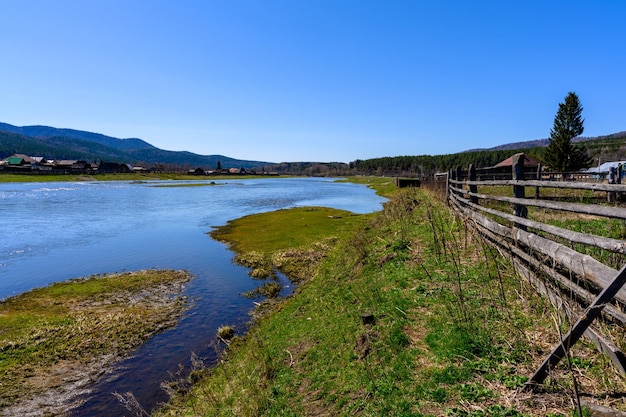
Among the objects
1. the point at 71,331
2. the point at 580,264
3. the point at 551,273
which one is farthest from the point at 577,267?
the point at 71,331

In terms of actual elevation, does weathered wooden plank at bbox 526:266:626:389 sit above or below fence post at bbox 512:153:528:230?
below

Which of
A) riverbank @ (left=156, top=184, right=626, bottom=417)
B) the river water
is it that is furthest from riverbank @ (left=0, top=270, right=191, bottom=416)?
riverbank @ (left=156, top=184, right=626, bottom=417)

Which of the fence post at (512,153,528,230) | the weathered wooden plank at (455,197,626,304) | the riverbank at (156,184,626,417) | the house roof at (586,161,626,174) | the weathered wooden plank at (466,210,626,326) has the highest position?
the house roof at (586,161,626,174)

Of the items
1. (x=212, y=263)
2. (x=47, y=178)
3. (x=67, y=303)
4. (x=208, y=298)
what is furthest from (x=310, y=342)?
(x=47, y=178)

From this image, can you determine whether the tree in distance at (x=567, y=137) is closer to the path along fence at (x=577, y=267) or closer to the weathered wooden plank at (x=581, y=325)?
the path along fence at (x=577, y=267)

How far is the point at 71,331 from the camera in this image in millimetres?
10297

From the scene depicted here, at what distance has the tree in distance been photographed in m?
57.3

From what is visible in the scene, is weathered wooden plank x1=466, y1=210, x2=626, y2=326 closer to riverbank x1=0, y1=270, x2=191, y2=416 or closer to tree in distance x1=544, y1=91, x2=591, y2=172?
riverbank x1=0, y1=270, x2=191, y2=416

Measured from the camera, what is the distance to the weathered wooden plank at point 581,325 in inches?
121

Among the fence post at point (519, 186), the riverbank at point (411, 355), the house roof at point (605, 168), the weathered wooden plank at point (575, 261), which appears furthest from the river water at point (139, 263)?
the house roof at point (605, 168)

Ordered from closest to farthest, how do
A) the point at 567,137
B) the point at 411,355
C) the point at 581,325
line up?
the point at 581,325 → the point at 411,355 → the point at 567,137

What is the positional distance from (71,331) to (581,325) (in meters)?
12.3

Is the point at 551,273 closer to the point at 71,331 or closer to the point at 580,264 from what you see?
the point at 580,264

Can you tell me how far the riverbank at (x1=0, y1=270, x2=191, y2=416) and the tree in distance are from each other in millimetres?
64501
